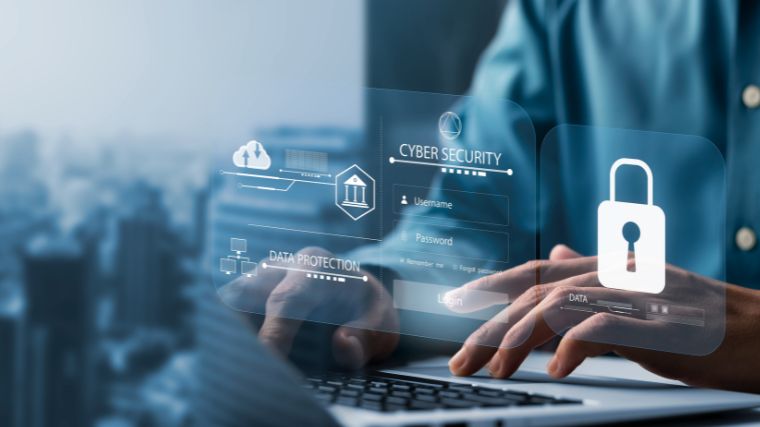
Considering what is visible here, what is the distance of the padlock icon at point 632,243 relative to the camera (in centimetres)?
55

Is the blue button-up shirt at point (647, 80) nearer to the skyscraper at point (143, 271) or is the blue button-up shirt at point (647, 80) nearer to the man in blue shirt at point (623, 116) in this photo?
the man in blue shirt at point (623, 116)

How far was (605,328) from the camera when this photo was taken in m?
0.56

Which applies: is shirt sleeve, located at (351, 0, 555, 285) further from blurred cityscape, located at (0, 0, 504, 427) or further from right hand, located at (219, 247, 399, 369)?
blurred cityscape, located at (0, 0, 504, 427)

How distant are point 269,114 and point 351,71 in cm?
87

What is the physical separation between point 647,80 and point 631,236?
330mm

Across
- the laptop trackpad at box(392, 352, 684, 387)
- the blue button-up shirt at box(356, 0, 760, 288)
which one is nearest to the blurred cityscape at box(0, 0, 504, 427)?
the blue button-up shirt at box(356, 0, 760, 288)

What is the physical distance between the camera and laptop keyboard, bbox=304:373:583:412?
488mm

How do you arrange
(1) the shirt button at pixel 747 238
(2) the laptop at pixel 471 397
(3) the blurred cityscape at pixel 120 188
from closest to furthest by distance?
(2) the laptop at pixel 471 397 → (1) the shirt button at pixel 747 238 → (3) the blurred cityscape at pixel 120 188

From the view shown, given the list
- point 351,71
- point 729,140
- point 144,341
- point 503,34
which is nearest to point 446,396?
point 729,140

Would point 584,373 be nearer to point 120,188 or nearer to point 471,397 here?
point 471,397

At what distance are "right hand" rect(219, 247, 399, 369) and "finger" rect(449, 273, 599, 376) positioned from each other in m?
0.06

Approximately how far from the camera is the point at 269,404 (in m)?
0.41

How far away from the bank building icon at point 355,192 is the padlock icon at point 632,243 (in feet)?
0.52

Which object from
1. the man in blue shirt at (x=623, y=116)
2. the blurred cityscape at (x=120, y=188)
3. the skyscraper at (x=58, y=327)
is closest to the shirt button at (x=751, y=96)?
the man in blue shirt at (x=623, y=116)
